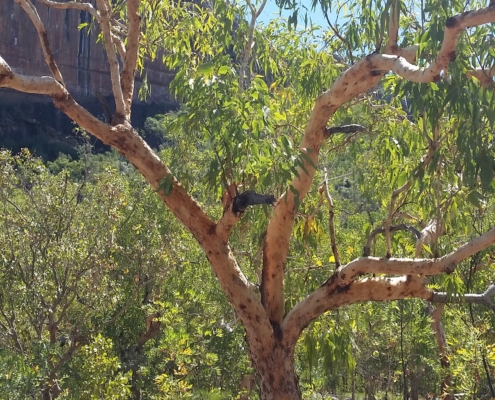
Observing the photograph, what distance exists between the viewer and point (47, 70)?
36.7 metres

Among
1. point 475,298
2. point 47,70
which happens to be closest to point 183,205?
point 475,298

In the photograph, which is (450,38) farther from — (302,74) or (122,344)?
(122,344)

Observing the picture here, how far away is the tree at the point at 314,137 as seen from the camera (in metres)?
2.77

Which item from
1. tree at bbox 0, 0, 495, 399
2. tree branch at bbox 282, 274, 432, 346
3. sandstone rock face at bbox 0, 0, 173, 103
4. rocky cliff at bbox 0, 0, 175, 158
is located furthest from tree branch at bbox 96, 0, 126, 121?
rocky cliff at bbox 0, 0, 175, 158

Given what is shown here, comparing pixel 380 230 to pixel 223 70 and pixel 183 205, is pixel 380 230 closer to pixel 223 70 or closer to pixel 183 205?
pixel 183 205

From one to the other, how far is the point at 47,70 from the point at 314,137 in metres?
36.4

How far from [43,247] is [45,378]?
1.59 m

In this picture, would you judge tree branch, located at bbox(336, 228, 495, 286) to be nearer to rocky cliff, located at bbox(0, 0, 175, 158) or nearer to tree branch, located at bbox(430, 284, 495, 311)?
tree branch, located at bbox(430, 284, 495, 311)

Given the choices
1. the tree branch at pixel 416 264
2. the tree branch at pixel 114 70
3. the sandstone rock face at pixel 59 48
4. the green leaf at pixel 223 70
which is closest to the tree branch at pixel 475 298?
the tree branch at pixel 416 264

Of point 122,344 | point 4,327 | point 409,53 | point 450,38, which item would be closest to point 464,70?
point 450,38

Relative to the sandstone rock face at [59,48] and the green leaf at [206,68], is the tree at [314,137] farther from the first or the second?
the sandstone rock face at [59,48]

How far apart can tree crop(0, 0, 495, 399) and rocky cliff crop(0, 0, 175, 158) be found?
32.8 m

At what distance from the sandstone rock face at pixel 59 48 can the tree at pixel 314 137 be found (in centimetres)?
3266

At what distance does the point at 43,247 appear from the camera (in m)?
5.64
